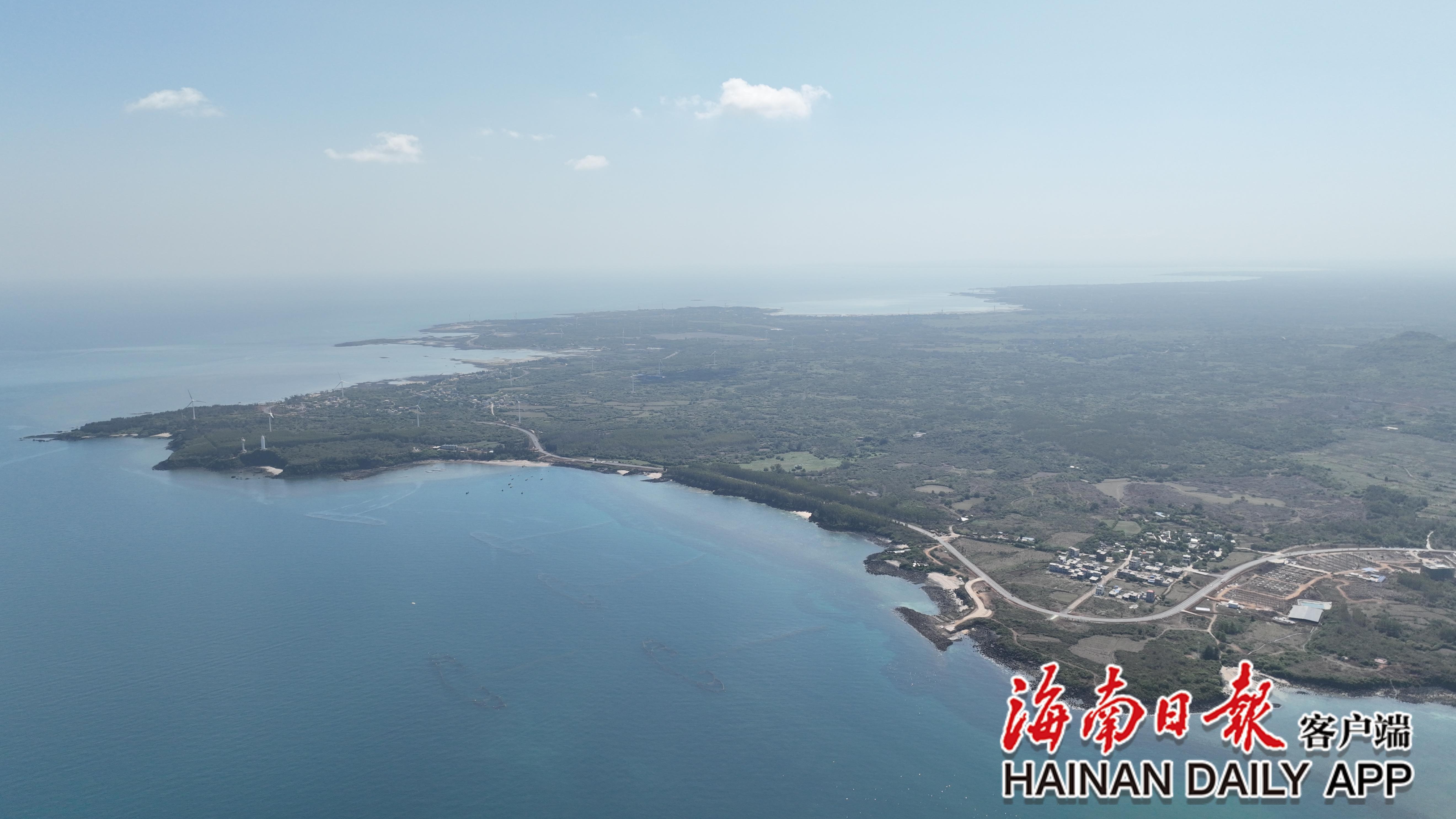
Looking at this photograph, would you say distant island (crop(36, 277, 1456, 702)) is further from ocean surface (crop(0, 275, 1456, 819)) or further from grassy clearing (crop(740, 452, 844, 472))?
ocean surface (crop(0, 275, 1456, 819))

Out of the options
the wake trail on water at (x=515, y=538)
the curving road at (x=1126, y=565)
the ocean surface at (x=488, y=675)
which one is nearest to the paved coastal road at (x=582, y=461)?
the ocean surface at (x=488, y=675)

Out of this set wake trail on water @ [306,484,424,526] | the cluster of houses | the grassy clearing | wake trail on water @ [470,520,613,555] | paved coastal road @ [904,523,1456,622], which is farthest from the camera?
the grassy clearing

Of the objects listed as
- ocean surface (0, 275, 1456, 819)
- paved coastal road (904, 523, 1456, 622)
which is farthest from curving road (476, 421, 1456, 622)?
ocean surface (0, 275, 1456, 819)

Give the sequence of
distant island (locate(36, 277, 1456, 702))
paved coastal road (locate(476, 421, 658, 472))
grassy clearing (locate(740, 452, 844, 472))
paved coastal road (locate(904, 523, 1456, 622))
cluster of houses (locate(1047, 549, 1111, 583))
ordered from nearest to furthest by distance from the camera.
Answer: distant island (locate(36, 277, 1456, 702)) < paved coastal road (locate(904, 523, 1456, 622)) < cluster of houses (locate(1047, 549, 1111, 583)) < grassy clearing (locate(740, 452, 844, 472)) < paved coastal road (locate(476, 421, 658, 472))

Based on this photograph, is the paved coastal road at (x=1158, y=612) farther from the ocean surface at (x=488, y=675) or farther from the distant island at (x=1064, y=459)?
the ocean surface at (x=488, y=675)

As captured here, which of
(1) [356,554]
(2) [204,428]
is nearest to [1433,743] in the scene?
(1) [356,554]

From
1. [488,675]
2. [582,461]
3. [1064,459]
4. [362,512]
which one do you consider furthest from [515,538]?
[1064,459]

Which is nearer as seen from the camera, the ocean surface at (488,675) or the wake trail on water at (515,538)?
the ocean surface at (488,675)

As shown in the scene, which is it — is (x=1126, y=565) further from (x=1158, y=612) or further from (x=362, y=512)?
(x=362, y=512)
